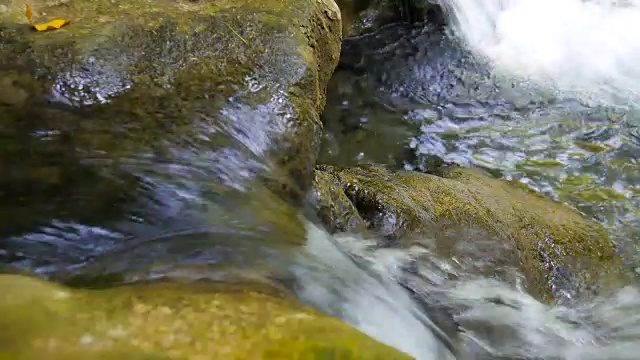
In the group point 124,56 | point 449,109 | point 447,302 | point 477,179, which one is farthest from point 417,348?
point 449,109

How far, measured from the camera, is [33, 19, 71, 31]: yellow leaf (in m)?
2.96

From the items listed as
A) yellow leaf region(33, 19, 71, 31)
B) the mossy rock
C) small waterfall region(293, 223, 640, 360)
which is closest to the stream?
small waterfall region(293, 223, 640, 360)

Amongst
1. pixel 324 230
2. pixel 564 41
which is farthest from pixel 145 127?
pixel 564 41

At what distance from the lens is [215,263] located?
7.07ft

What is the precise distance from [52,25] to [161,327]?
2.13 meters

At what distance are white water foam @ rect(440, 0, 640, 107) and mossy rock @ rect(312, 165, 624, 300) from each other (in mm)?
3022

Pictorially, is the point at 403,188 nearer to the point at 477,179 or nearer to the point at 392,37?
the point at 477,179

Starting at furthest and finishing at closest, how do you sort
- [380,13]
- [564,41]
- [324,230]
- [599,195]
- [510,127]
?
[380,13]
[564,41]
[510,127]
[599,195]
[324,230]

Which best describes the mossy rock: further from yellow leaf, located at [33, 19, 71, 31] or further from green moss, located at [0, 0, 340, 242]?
yellow leaf, located at [33, 19, 71, 31]

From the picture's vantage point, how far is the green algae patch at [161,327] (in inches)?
56.2

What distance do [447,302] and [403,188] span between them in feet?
3.13

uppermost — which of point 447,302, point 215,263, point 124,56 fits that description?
point 124,56

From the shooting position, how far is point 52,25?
3.01m

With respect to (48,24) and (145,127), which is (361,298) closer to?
(145,127)
